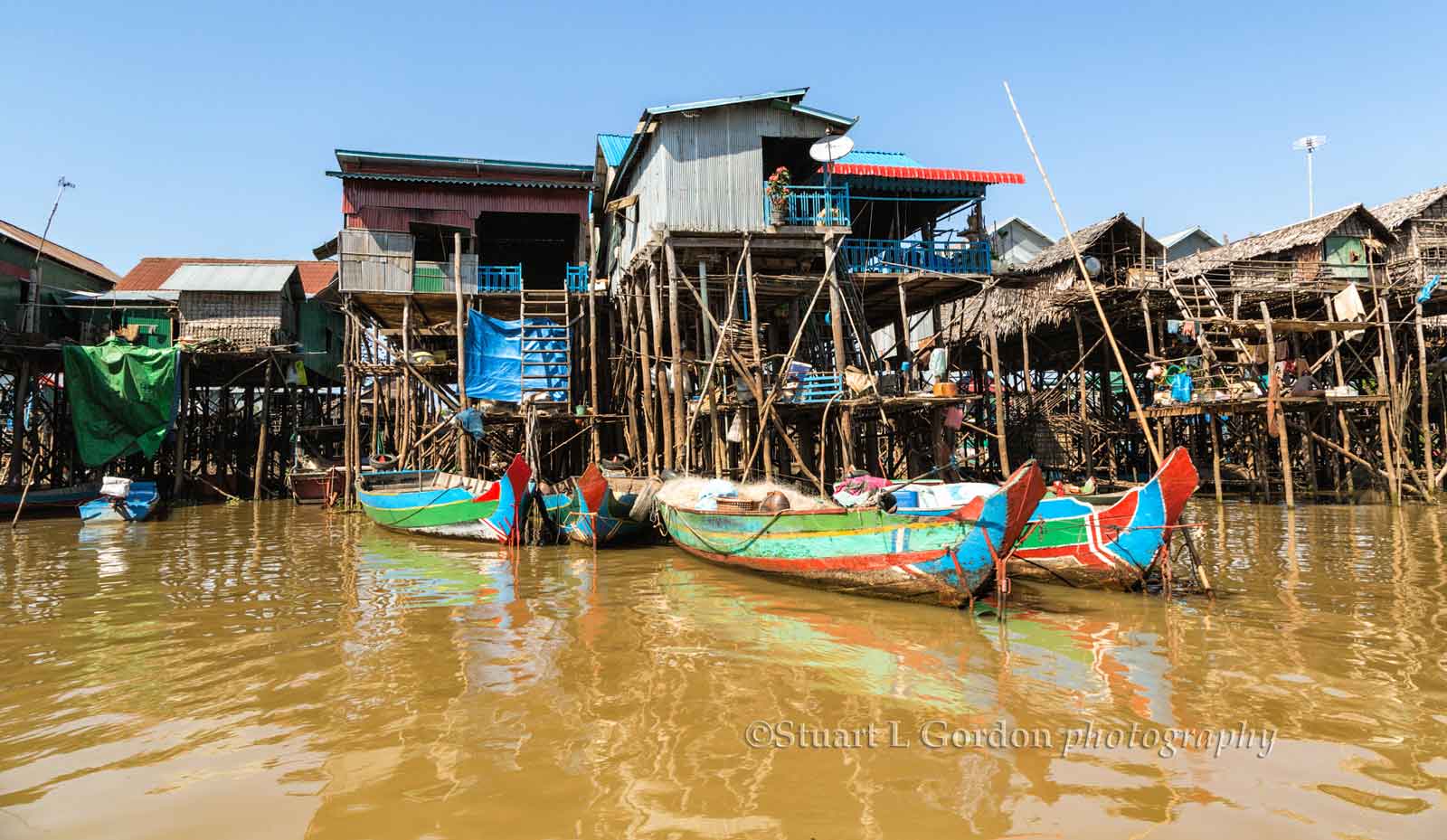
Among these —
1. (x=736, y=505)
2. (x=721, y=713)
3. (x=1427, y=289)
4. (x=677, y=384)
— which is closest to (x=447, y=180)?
(x=677, y=384)

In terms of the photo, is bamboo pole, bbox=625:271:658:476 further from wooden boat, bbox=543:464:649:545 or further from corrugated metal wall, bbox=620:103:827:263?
wooden boat, bbox=543:464:649:545

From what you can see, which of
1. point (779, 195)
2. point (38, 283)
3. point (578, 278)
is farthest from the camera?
point (38, 283)

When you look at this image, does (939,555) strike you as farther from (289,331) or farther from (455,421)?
(289,331)

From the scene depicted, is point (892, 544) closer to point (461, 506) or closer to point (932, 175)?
point (461, 506)

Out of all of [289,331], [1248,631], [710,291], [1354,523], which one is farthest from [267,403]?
[1354,523]

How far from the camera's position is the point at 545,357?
18.3 m

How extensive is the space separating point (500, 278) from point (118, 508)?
10138mm

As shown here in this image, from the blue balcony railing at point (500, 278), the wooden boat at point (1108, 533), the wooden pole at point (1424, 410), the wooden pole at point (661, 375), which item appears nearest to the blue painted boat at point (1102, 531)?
the wooden boat at point (1108, 533)

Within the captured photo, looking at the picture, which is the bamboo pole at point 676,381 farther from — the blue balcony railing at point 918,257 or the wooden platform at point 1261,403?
the wooden platform at point 1261,403

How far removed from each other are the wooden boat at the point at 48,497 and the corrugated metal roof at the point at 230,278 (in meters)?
6.79

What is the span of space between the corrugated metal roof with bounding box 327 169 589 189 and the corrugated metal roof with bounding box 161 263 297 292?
6.27 meters

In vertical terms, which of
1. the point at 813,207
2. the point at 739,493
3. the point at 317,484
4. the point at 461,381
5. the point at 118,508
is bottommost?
the point at 118,508

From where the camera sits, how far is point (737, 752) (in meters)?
4.25

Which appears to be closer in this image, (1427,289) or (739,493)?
(739,493)
